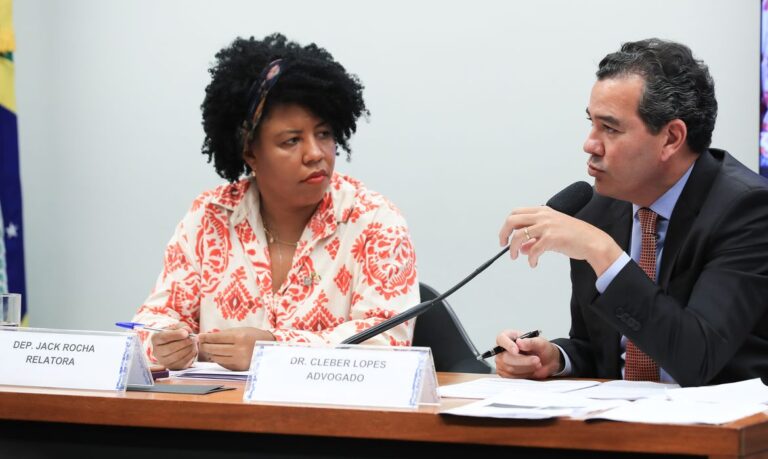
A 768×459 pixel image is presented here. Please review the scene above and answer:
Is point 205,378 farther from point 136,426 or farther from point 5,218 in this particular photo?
point 5,218

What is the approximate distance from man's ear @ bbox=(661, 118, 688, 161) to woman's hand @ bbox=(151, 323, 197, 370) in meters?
1.04

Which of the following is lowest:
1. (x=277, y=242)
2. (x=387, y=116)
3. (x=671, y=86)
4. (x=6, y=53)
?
(x=277, y=242)

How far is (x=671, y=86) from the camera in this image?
2.03 m

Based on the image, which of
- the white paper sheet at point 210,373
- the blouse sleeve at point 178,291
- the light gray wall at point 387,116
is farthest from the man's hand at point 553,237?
the light gray wall at point 387,116

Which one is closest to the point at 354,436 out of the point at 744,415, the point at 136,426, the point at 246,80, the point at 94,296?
the point at 136,426

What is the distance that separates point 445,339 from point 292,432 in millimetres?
1149

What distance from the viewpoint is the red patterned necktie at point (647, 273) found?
195cm

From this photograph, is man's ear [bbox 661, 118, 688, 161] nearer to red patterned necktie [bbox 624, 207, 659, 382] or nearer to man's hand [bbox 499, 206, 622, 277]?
red patterned necktie [bbox 624, 207, 659, 382]

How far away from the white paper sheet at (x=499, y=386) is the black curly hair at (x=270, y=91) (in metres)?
0.93

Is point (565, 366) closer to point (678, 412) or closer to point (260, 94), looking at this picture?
point (678, 412)

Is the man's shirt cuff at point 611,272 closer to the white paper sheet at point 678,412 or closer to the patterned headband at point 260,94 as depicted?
the white paper sheet at point 678,412

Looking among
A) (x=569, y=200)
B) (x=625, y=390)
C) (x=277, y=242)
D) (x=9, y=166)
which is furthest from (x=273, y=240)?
(x=9, y=166)

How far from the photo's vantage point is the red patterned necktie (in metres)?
1.95

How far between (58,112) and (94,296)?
719 millimetres
